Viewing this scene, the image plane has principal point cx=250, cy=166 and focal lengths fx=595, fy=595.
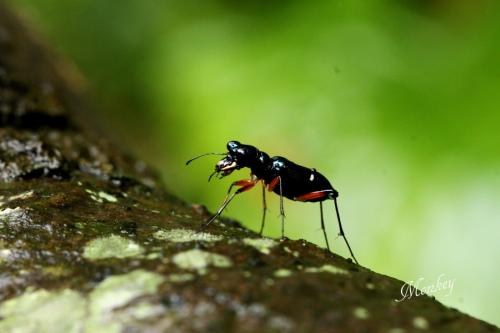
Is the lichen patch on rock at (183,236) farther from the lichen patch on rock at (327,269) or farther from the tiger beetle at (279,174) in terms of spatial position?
the tiger beetle at (279,174)

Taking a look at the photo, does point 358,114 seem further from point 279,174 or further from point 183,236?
point 183,236

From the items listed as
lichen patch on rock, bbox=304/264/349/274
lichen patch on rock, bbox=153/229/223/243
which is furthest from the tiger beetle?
lichen patch on rock, bbox=304/264/349/274

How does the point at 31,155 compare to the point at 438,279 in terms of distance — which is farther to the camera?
the point at 438,279

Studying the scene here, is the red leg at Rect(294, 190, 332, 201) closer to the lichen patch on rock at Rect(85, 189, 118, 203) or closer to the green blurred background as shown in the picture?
the green blurred background

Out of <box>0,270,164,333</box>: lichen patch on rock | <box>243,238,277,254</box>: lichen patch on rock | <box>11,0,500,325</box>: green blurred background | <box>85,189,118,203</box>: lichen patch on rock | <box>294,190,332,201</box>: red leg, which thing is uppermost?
<box>11,0,500,325</box>: green blurred background

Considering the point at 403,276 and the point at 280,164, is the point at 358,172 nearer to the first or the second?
the point at 403,276

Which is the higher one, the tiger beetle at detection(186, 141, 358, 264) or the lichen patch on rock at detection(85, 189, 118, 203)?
the tiger beetle at detection(186, 141, 358, 264)

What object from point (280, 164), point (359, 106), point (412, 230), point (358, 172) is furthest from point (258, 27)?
point (280, 164)
